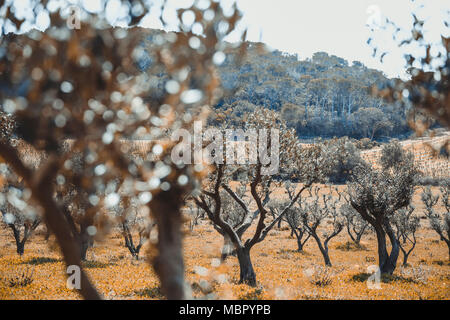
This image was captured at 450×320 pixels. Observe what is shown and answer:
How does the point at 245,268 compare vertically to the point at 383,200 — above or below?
below

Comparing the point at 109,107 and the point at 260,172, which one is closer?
the point at 109,107

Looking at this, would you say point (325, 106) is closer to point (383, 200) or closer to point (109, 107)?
point (383, 200)

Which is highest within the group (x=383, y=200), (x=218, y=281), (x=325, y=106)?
(x=325, y=106)

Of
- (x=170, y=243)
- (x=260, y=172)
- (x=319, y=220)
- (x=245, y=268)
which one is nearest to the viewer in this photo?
(x=170, y=243)

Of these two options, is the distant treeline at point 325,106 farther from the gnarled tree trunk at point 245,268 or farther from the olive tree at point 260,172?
the gnarled tree trunk at point 245,268

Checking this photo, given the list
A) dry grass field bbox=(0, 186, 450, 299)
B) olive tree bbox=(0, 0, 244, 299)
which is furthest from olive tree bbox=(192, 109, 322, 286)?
olive tree bbox=(0, 0, 244, 299)

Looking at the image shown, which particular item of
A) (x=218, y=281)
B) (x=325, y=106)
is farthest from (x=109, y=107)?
(x=325, y=106)

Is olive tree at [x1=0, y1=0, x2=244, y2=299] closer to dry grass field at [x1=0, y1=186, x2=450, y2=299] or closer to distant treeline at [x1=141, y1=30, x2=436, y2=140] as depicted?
dry grass field at [x1=0, y1=186, x2=450, y2=299]

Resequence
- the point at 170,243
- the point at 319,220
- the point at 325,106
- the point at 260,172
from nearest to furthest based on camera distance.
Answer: the point at 170,243, the point at 260,172, the point at 319,220, the point at 325,106

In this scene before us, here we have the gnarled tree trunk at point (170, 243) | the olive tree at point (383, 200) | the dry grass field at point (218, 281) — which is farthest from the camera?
the olive tree at point (383, 200)

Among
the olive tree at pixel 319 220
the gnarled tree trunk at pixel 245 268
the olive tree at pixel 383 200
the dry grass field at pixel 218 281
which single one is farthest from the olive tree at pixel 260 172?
the olive tree at pixel 319 220

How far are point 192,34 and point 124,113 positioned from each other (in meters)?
0.95
